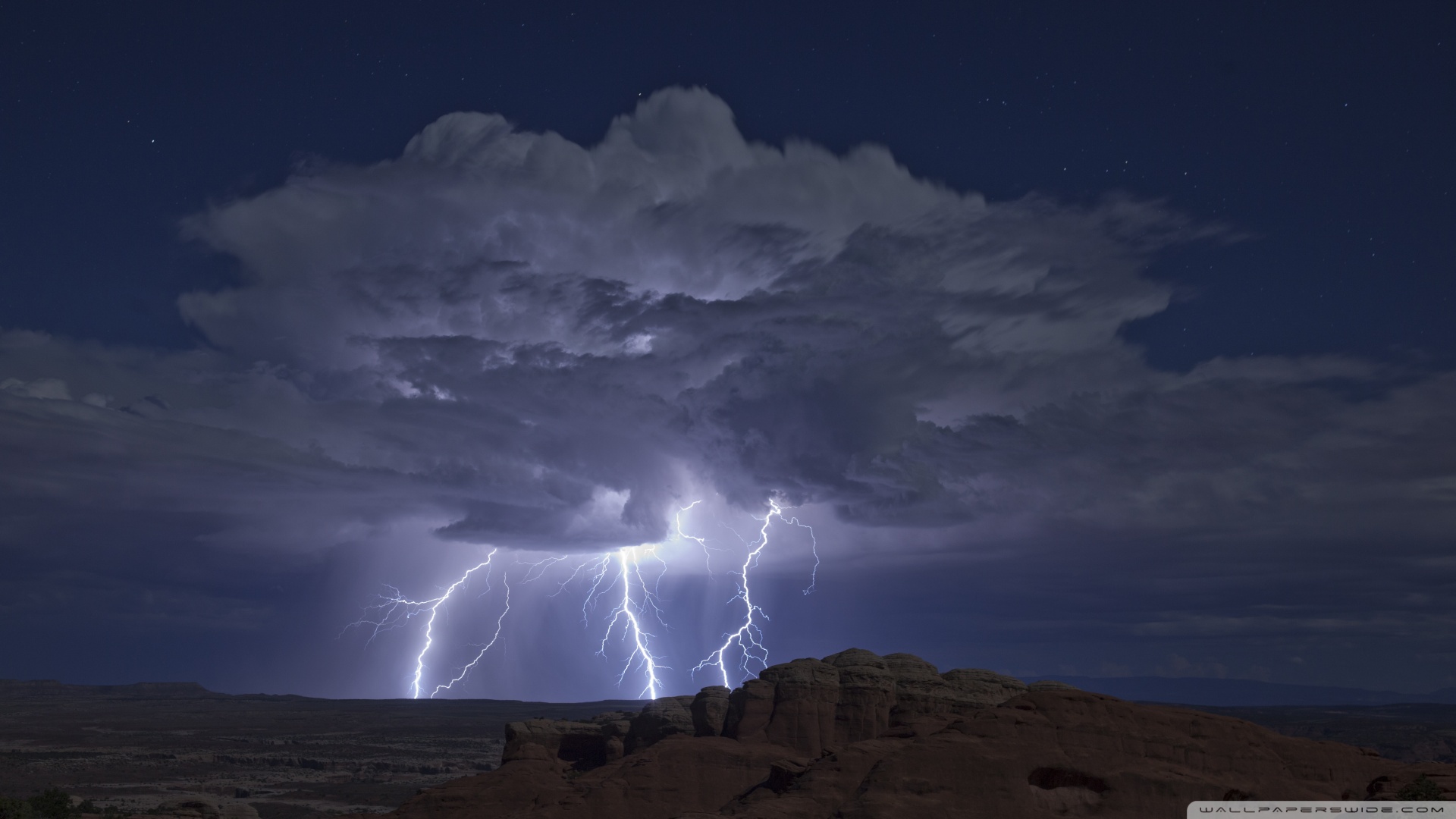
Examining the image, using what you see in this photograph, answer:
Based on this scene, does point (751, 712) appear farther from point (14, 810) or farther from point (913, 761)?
point (14, 810)

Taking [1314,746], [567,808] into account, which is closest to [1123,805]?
[1314,746]

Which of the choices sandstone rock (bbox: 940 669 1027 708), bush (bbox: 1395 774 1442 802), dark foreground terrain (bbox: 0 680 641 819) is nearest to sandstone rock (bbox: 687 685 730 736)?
sandstone rock (bbox: 940 669 1027 708)

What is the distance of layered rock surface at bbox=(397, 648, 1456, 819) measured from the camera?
1625 inches

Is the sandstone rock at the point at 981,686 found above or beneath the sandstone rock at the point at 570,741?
above

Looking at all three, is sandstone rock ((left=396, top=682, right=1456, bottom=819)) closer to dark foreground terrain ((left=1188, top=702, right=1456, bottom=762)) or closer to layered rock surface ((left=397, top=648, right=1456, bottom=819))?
layered rock surface ((left=397, top=648, right=1456, bottom=819))

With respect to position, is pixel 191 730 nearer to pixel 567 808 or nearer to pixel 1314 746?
pixel 567 808

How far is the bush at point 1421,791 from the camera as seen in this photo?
41500mm

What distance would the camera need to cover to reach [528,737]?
67.8 m

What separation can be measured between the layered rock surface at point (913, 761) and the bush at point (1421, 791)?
983mm

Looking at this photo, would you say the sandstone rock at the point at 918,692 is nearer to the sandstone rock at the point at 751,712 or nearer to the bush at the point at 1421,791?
the sandstone rock at the point at 751,712

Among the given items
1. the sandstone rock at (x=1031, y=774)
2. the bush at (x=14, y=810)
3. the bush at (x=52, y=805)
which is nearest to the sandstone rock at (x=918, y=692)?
the sandstone rock at (x=1031, y=774)

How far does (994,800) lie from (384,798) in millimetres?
74549

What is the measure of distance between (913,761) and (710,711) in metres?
23.1

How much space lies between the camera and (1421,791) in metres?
42.6
